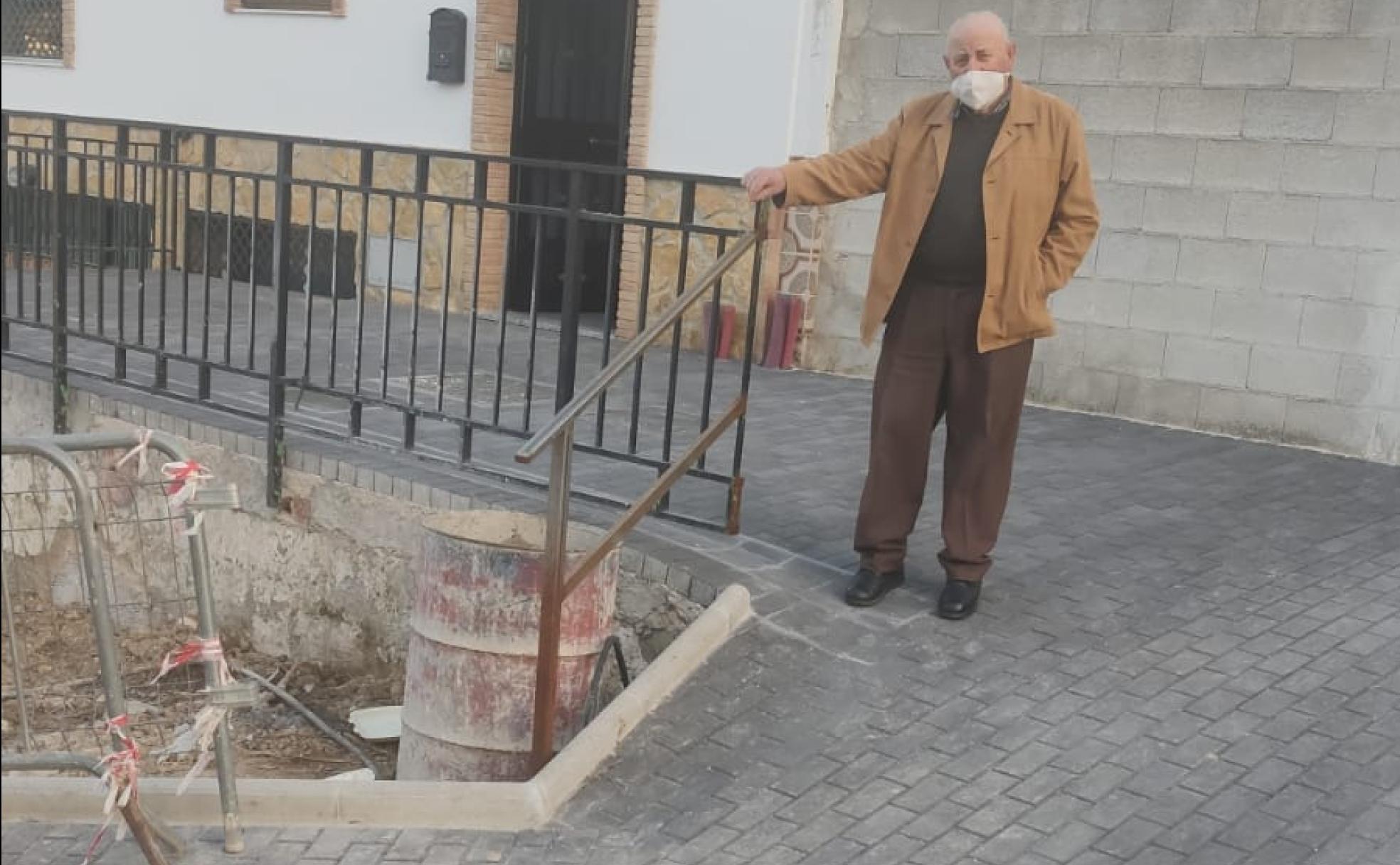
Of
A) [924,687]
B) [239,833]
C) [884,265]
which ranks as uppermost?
[884,265]

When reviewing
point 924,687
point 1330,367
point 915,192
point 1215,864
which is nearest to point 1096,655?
point 924,687

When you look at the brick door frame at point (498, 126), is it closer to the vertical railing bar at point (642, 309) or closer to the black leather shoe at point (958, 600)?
the vertical railing bar at point (642, 309)

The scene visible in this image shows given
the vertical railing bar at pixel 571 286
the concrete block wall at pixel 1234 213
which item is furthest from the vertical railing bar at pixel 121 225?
the concrete block wall at pixel 1234 213

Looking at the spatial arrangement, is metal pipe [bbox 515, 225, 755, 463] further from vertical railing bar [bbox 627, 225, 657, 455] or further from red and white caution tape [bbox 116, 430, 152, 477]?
red and white caution tape [bbox 116, 430, 152, 477]

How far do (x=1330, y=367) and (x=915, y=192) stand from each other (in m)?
3.69

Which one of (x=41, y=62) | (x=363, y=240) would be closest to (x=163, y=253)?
(x=363, y=240)

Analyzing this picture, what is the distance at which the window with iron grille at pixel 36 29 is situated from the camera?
46.2ft

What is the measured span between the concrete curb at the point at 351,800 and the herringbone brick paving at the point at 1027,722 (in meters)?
0.05

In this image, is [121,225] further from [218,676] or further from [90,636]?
[218,676]

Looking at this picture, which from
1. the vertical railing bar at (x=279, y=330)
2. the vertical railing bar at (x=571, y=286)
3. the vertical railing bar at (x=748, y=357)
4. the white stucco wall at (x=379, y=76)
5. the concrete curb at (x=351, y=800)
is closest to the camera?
the concrete curb at (x=351, y=800)

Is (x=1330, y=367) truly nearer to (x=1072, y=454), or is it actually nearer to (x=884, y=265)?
(x=1072, y=454)

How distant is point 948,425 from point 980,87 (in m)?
1.05

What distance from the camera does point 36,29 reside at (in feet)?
46.9

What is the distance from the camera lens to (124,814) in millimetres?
3547
